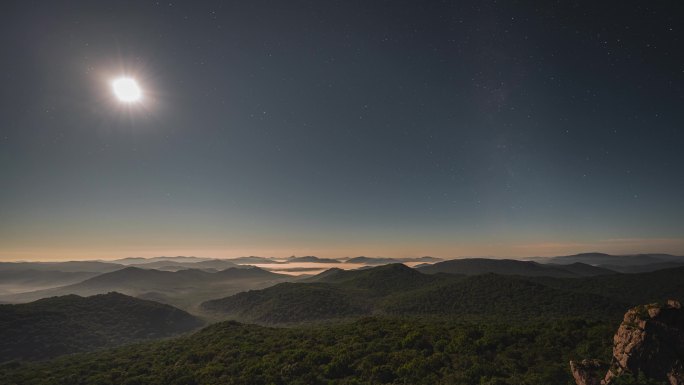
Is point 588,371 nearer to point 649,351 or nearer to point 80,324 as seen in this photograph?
point 649,351

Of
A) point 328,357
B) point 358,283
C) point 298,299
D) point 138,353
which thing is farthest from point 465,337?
point 358,283

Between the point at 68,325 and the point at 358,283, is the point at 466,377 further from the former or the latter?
the point at 358,283

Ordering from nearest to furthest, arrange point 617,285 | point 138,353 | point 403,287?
1. point 138,353
2. point 617,285
3. point 403,287

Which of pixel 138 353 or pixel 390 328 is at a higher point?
pixel 390 328

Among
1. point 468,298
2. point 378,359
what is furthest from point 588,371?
point 468,298

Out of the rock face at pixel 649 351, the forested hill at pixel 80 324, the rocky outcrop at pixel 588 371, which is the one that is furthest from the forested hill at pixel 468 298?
the rock face at pixel 649 351

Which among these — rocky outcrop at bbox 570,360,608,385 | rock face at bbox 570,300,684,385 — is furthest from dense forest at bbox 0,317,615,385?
rock face at bbox 570,300,684,385

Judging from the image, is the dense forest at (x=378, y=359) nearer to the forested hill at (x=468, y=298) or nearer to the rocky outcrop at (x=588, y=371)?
the rocky outcrop at (x=588, y=371)
